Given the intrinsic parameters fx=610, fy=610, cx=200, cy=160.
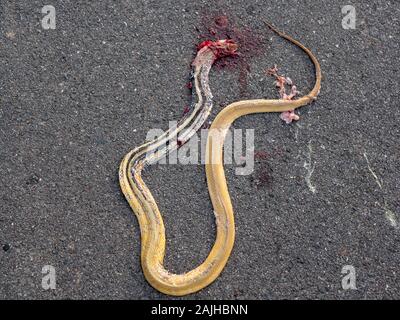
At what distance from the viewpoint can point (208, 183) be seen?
16.5 ft

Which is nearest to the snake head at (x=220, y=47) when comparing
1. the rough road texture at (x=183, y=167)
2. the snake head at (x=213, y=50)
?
the snake head at (x=213, y=50)

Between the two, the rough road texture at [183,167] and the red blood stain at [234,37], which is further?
the red blood stain at [234,37]

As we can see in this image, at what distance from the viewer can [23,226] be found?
482 centimetres

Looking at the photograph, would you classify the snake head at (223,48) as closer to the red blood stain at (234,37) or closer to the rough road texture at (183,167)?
the red blood stain at (234,37)

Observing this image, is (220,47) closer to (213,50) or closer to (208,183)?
(213,50)

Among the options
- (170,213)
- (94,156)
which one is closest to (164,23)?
(94,156)

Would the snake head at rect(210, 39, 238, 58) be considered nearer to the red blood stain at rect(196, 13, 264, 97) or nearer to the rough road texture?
the red blood stain at rect(196, 13, 264, 97)

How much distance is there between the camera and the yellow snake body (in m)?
4.74

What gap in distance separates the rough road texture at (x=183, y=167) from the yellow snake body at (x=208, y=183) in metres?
0.07

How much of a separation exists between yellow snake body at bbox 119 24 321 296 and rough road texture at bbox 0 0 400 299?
70mm

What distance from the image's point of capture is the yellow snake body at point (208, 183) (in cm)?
474

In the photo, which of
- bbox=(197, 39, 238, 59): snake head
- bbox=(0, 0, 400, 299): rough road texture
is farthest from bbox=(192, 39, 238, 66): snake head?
bbox=(0, 0, 400, 299): rough road texture

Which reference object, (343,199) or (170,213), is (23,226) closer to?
(170,213)

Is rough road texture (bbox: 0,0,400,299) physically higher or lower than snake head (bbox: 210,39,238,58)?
lower
